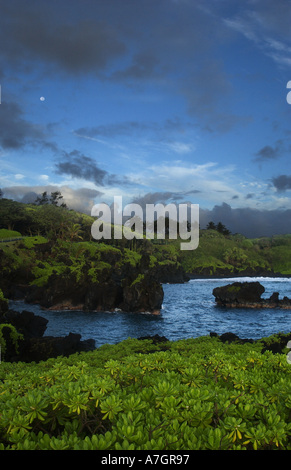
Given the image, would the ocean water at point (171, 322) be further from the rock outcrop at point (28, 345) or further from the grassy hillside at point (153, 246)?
the grassy hillside at point (153, 246)

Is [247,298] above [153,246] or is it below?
below

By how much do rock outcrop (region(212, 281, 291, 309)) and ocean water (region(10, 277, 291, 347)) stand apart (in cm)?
210

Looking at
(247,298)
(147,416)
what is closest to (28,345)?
(147,416)

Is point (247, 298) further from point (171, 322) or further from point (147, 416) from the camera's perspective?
point (147, 416)

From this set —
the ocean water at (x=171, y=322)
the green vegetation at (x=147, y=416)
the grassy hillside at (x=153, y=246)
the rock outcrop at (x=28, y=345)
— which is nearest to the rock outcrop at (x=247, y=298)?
the ocean water at (x=171, y=322)

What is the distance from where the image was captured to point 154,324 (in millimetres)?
45625

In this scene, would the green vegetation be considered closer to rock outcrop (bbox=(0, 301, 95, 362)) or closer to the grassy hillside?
rock outcrop (bbox=(0, 301, 95, 362))

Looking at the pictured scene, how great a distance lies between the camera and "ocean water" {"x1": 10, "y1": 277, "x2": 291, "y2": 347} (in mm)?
39625

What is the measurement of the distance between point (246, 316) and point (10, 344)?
138 feet

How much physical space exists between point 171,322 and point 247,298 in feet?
70.3

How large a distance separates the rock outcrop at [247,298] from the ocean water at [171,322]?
82.7 inches

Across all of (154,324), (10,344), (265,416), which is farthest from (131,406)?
(154,324)

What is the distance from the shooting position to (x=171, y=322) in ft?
153

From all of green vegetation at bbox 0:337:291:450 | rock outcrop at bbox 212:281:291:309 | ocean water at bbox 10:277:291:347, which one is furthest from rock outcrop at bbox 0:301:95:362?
rock outcrop at bbox 212:281:291:309
